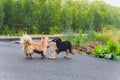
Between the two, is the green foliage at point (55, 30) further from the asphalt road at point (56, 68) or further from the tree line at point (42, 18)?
the asphalt road at point (56, 68)

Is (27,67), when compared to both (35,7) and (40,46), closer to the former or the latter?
(40,46)

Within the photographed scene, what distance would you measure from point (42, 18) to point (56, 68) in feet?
29.2

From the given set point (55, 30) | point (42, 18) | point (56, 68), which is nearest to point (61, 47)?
point (56, 68)

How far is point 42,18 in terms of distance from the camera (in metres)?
16.1

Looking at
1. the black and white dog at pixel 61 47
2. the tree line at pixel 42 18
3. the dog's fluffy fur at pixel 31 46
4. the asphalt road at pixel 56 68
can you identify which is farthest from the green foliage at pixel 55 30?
the dog's fluffy fur at pixel 31 46

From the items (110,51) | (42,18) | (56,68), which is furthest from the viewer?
(42,18)

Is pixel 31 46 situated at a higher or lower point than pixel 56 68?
higher

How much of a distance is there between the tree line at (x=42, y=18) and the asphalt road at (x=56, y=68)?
5.98 m

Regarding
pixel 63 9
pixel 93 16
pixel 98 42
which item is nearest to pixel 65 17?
pixel 63 9

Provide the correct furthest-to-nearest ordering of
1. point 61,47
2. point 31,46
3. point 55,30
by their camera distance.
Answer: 1. point 55,30
2. point 61,47
3. point 31,46

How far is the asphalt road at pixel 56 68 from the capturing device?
21.4ft

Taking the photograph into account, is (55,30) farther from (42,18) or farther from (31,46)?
(31,46)

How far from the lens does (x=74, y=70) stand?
23.8ft

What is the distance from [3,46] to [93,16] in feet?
27.9
